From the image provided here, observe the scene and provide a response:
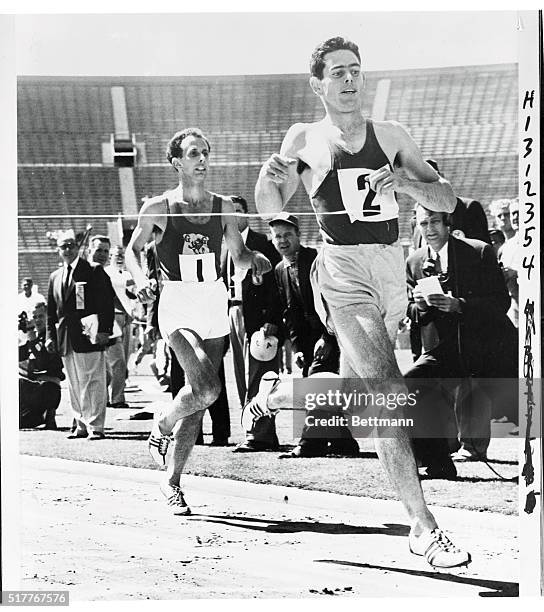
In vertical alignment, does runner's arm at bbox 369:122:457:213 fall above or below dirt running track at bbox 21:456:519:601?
above

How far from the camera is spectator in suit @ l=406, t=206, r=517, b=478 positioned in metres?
4.06

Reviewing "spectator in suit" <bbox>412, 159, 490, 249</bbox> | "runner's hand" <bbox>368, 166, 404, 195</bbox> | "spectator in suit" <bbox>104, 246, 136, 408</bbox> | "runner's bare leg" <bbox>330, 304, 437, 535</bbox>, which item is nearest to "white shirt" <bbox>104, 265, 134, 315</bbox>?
"spectator in suit" <bbox>104, 246, 136, 408</bbox>

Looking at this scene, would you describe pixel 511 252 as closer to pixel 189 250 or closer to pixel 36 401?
pixel 189 250

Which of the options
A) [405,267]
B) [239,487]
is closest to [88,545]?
[239,487]

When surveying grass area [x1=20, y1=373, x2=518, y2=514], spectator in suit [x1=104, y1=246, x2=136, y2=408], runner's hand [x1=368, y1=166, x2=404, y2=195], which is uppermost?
runner's hand [x1=368, y1=166, x2=404, y2=195]

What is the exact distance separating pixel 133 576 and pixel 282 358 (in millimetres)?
925

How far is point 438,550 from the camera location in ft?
13.3

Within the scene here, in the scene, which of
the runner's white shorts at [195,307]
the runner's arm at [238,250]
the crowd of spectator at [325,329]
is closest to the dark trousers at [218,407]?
the crowd of spectator at [325,329]

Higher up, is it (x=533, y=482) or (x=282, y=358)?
(x=282, y=358)

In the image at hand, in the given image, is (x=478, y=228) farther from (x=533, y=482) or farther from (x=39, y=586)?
(x=39, y=586)

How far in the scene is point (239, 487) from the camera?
4094 mm

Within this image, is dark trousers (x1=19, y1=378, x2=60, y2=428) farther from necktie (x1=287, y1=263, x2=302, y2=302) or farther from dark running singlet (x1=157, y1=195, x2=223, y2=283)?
necktie (x1=287, y1=263, x2=302, y2=302)

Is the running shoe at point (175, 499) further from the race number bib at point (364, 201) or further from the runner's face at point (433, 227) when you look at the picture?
the runner's face at point (433, 227)

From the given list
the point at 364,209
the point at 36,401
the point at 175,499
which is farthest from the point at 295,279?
the point at 36,401
